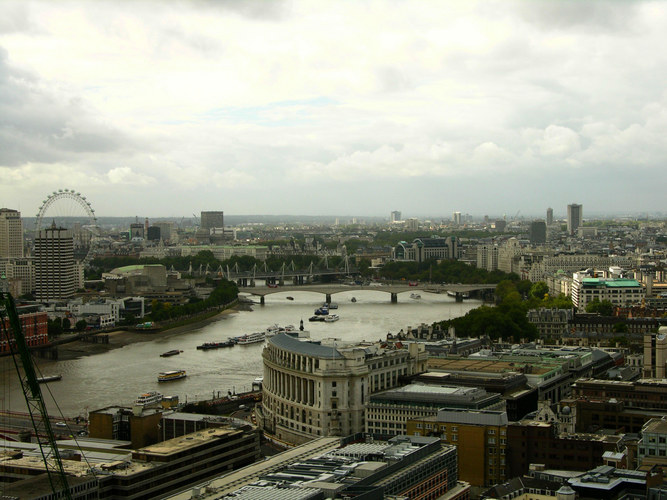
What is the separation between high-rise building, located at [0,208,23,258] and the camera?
71.4 meters

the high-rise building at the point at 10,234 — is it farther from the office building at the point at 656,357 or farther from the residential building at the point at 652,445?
the residential building at the point at 652,445

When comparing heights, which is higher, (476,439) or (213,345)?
(476,439)

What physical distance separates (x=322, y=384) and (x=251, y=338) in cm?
1773

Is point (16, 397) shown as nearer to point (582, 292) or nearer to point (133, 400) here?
point (133, 400)

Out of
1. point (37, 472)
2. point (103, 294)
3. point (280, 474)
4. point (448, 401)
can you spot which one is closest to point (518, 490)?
point (280, 474)

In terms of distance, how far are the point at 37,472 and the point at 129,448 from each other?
11.2ft

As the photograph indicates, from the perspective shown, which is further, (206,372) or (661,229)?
(661,229)

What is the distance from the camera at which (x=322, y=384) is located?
68.5 feet

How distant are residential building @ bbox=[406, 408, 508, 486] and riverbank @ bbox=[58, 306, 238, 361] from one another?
71.2 ft

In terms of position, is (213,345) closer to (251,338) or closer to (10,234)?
(251,338)

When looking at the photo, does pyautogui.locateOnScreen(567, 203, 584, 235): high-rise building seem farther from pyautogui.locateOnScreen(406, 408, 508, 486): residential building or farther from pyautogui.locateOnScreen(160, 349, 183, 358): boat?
pyautogui.locateOnScreen(406, 408, 508, 486): residential building

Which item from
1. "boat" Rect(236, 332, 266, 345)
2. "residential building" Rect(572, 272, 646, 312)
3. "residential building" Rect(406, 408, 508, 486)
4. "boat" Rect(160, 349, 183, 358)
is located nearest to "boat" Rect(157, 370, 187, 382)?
"boat" Rect(160, 349, 183, 358)

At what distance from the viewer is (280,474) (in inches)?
530

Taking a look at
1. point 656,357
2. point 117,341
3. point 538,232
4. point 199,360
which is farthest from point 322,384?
point 538,232
